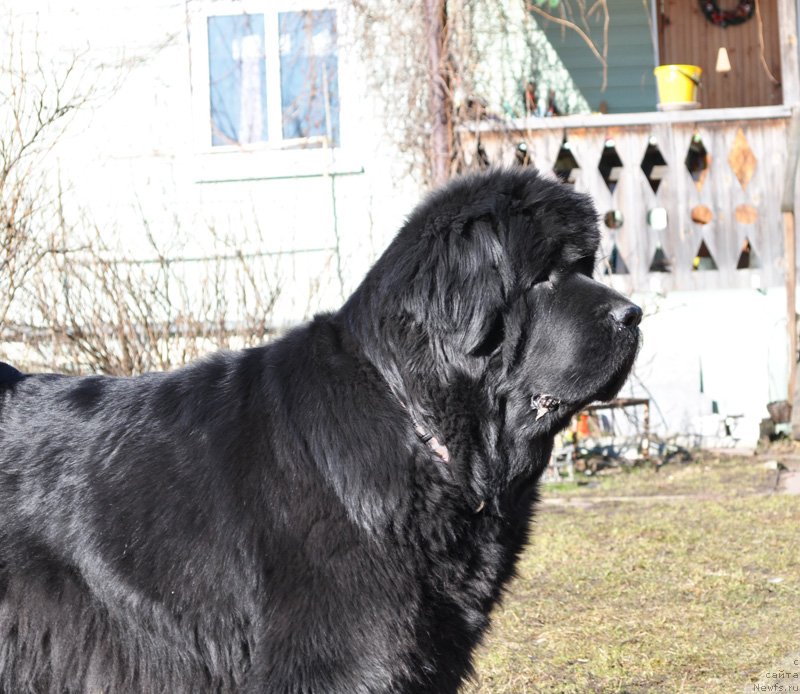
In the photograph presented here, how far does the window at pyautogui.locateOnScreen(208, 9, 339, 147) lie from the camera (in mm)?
10688

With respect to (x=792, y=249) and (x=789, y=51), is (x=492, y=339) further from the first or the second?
(x=789, y=51)

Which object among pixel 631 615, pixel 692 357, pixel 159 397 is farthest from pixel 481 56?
pixel 159 397

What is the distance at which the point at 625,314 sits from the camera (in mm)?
2715

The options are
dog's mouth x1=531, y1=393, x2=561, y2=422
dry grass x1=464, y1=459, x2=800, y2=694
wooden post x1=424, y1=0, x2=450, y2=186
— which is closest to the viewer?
dog's mouth x1=531, y1=393, x2=561, y2=422

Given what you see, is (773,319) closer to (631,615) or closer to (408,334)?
(631,615)

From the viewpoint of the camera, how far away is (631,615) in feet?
16.3

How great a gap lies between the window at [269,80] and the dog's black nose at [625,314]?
8284 millimetres

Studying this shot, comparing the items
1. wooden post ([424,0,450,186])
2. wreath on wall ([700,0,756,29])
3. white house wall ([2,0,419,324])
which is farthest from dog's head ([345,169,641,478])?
wreath on wall ([700,0,756,29])

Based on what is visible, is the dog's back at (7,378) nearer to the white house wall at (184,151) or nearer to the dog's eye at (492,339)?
the dog's eye at (492,339)

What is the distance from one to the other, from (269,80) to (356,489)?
885cm

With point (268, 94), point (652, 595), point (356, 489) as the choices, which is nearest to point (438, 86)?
point (268, 94)

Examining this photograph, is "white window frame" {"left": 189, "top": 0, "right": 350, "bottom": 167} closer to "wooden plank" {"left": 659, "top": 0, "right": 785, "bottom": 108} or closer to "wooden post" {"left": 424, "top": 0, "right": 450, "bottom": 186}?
"wooden post" {"left": 424, "top": 0, "right": 450, "bottom": 186}

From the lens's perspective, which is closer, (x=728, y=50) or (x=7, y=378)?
(x=7, y=378)

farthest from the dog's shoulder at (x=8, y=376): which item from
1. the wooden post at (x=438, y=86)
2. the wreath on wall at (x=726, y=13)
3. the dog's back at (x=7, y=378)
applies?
the wreath on wall at (x=726, y=13)
